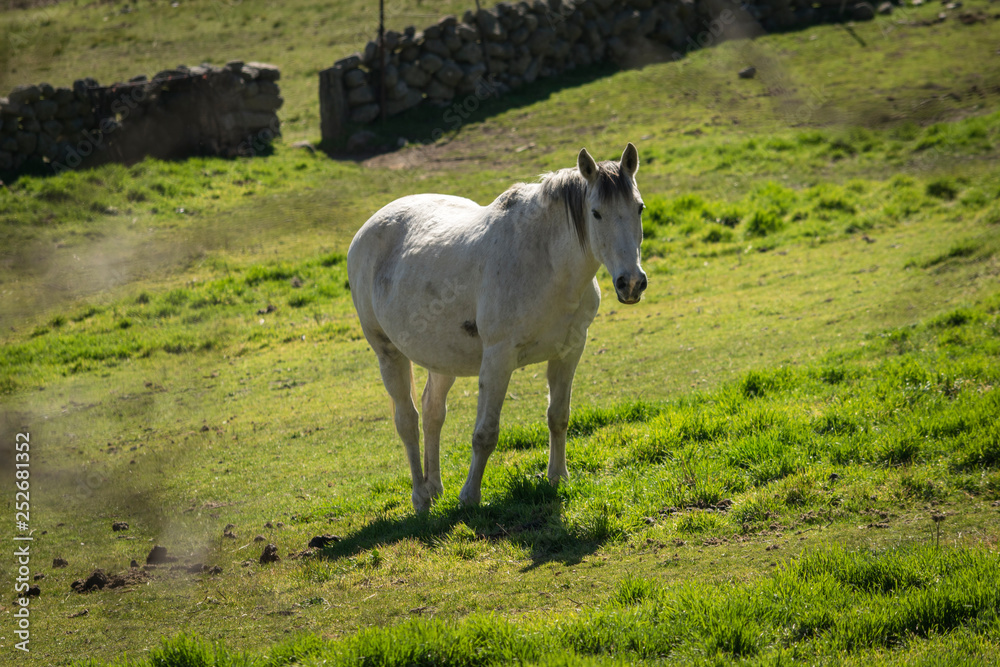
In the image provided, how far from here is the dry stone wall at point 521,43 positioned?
22812 mm

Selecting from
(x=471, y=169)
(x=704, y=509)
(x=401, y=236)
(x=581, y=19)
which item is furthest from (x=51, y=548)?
(x=581, y=19)

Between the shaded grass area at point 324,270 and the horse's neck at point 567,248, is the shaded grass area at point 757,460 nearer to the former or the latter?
the horse's neck at point 567,248

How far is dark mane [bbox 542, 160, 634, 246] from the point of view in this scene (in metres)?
5.70

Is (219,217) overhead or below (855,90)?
below

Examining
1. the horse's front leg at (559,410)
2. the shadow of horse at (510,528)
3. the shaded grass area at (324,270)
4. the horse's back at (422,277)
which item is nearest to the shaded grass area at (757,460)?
the shadow of horse at (510,528)

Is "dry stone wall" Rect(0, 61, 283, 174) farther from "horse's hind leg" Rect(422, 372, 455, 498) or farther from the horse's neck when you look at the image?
the horse's neck

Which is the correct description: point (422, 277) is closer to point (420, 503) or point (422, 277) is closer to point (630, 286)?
point (420, 503)

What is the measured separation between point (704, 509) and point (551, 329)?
1756 millimetres

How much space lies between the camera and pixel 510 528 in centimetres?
617

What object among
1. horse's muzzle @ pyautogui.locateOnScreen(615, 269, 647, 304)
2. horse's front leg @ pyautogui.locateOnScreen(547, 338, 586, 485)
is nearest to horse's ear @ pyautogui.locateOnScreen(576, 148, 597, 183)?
horse's muzzle @ pyautogui.locateOnScreen(615, 269, 647, 304)

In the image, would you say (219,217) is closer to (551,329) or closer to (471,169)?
(471,169)

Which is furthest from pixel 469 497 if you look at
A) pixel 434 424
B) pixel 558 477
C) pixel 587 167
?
pixel 587 167

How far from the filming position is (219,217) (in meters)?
17.7

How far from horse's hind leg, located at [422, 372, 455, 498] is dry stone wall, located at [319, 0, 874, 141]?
16227 millimetres
